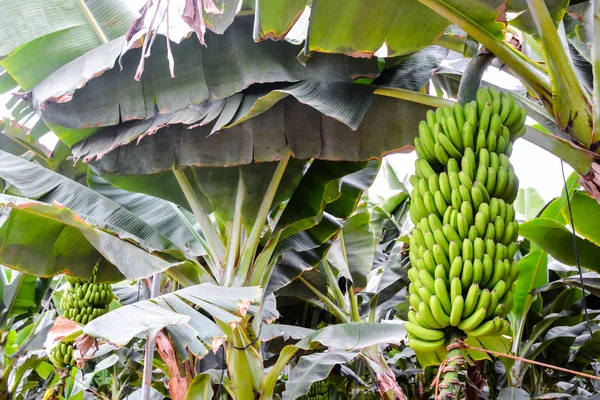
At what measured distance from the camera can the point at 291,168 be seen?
2.37 m

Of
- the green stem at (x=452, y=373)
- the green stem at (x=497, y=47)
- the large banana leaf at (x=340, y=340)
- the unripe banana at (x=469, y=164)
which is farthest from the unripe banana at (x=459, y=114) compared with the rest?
the large banana leaf at (x=340, y=340)

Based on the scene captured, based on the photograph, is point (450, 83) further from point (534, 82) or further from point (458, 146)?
point (458, 146)

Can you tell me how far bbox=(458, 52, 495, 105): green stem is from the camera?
1.32 metres

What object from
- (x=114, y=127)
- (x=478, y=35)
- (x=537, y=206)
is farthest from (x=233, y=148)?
(x=537, y=206)

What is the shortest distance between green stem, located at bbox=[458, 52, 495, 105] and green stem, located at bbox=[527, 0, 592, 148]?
0.48 ft

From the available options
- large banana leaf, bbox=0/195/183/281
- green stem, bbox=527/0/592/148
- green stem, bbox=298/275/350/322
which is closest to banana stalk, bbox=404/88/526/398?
green stem, bbox=527/0/592/148

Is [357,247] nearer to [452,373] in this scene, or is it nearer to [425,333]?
[425,333]

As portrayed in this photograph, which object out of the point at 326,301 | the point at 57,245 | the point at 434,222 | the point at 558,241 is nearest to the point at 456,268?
the point at 434,222

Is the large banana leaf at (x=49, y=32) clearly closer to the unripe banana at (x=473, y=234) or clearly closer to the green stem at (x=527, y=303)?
the unripe banana at (x=473, y=234)

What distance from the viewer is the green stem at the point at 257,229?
7.55ft

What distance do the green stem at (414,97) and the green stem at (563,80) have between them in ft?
1.01

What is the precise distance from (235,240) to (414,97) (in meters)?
1.10

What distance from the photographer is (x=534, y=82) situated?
1.42m

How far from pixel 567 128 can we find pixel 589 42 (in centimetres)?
51
